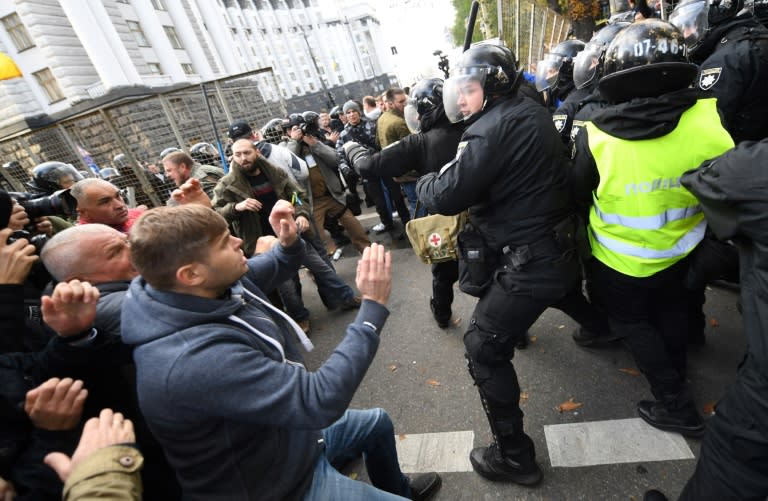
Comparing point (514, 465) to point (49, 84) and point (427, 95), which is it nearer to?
point (427, 95)

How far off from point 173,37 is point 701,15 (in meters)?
31.0

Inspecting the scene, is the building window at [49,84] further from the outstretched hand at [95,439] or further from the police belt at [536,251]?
the police belt at [536,251]

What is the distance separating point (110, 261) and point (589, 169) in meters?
2.37

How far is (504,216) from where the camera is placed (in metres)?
2.01

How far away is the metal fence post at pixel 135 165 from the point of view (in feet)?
22.2

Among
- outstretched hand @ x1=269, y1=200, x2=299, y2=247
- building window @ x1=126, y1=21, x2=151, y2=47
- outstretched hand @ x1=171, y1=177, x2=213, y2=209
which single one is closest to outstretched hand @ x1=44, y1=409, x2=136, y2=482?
outstretched hand @ x1=269, y1=200, x2=299, y2=247

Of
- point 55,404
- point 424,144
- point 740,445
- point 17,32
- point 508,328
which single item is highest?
point 17,32

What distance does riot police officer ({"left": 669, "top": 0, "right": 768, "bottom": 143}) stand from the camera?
111 inches

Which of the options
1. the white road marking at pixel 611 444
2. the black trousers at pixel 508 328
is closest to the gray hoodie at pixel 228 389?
the black trousers at pixel 508 328

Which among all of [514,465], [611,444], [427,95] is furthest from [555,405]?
[427,95]

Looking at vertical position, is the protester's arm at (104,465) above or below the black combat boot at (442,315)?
above

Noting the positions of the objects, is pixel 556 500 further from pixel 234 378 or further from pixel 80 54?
pixel 80 54

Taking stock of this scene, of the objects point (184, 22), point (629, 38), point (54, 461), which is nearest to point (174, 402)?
point (54, 461)

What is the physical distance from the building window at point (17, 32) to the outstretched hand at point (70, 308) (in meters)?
26.5
